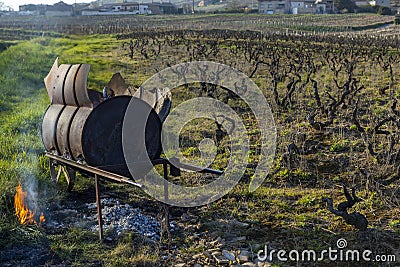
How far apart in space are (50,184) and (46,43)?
22910mm

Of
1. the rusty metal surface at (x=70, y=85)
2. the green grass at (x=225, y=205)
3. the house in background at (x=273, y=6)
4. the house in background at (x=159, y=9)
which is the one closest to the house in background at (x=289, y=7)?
the house in background at (x=273, y=6)

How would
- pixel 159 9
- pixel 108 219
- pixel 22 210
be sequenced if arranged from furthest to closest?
pixel 159 9 → pixel 108 219 → pixel 22 210

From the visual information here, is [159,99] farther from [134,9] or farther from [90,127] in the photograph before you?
[134,9]

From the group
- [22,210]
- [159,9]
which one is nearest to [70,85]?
[22,210]

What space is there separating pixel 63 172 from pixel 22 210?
153cm

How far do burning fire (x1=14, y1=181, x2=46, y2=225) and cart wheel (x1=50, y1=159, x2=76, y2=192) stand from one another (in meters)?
0.72

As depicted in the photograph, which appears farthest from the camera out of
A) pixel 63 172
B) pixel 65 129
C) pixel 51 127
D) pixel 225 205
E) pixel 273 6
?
pixel 273 6

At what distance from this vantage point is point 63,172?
23.3 ft

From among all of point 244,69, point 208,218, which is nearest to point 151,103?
point 208,218

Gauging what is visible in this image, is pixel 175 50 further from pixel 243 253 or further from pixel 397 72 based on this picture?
pixel 243 253

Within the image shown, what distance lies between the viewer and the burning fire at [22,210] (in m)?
5.54

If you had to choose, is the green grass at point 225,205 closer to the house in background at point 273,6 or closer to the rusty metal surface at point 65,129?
the rusty metal surface at point 65,129

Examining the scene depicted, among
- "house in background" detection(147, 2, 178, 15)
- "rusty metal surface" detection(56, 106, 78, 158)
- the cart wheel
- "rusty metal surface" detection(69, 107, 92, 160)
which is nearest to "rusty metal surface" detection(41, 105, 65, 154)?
"rusty metal surface" detection(56, 106, 78, 158)

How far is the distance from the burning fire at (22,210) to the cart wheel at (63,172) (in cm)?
72
